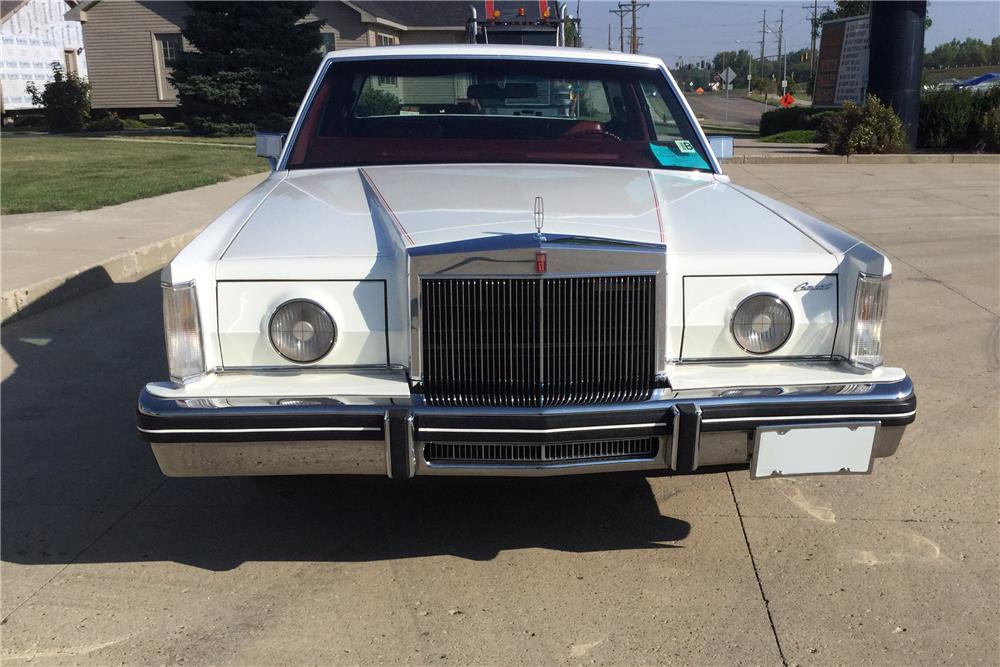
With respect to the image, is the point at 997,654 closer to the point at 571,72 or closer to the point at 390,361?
the point at 390,361

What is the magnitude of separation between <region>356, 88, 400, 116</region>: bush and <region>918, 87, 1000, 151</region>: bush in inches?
700

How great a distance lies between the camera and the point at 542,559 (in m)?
3.32

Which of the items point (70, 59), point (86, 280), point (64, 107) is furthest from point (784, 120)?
point (70, 59)

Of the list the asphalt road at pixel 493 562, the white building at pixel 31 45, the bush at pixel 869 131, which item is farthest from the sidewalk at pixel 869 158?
the white building at pixel 31 45

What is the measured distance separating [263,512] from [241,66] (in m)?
24.2

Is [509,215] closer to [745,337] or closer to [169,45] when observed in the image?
[745,337]

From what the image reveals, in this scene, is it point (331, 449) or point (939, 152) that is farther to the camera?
point (939, 152)

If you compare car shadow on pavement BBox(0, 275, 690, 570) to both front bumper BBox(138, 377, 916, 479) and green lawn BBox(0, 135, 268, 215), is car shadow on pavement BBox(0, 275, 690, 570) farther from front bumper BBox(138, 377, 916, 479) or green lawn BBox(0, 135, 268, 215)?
green lawn BBox(0, 135, 268, 215)

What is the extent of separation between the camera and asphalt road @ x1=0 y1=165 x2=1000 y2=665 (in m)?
2.83

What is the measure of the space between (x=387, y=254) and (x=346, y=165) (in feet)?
4.82

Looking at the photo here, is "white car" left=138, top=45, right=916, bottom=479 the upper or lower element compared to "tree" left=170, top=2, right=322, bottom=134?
lower

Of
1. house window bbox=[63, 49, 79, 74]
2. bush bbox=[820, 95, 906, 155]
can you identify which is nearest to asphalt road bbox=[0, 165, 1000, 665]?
bush bbox=[820, 95, 906, 155]

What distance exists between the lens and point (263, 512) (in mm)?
3688

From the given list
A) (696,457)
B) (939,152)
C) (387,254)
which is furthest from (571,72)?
(939,152)
